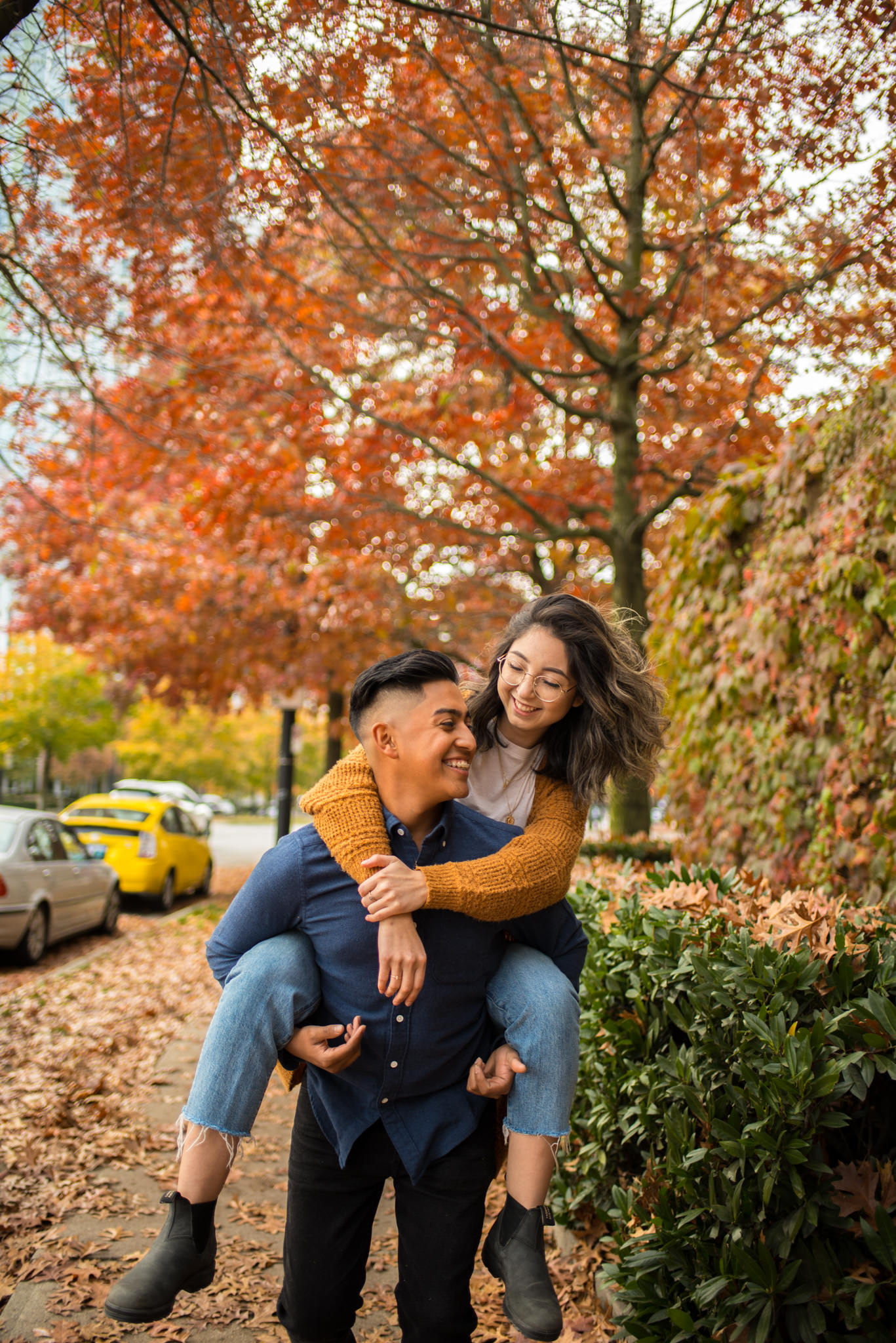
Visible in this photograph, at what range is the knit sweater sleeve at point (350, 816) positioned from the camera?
2.23 metres

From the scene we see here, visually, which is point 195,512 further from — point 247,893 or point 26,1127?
point 247,893

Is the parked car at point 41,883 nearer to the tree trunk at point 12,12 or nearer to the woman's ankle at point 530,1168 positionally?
Result: the tree trunk at point 12,12

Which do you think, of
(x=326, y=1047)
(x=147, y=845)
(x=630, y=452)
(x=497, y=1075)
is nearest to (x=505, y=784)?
(x=497, y=1075)

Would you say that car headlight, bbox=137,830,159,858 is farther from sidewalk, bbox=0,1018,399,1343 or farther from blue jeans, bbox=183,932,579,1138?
blue jeans, bbox=183,932,579,1138

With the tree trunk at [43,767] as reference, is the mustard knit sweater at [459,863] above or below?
above

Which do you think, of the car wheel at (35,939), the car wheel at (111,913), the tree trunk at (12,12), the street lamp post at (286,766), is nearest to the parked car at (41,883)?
the car wheel at (35,939)

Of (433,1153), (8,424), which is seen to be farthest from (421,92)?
(433,1153)

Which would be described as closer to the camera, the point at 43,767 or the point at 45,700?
the point at 45,700

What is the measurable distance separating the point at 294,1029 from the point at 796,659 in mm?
3625

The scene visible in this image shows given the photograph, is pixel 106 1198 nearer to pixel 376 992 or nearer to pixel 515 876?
pixel 376 992

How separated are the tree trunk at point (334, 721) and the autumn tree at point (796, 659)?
1044cm

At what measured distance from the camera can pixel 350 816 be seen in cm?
229

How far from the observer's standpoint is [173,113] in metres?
4.32

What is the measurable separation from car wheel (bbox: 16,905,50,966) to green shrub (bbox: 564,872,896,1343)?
24.9 ft
